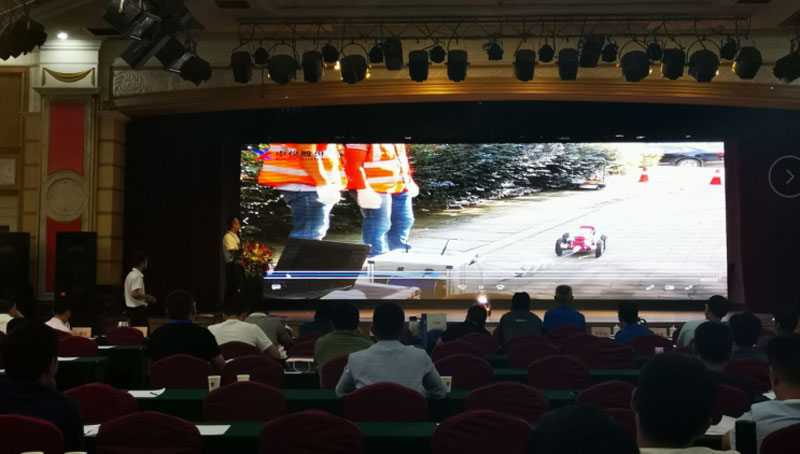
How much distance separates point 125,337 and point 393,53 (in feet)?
16.1

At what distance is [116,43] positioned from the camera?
11.9 meters

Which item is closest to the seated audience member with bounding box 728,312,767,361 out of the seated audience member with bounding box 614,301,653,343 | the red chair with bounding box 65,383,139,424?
the seated audience member with bounding box 614,301,653,343

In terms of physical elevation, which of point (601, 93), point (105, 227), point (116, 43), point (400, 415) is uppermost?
A: point (116, 43)

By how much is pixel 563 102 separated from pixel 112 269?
6.91m

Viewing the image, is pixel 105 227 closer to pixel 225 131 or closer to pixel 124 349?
pixel 225 131

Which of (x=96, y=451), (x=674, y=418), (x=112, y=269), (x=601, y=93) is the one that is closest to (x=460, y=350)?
(x=96, y=451)

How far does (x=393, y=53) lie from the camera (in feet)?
34.2

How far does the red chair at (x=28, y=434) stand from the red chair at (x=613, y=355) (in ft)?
13.1

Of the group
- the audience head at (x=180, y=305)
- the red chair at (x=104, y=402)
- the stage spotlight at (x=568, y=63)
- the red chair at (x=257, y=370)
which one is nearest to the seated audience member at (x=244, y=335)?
the audience head at (x=180, y=305)

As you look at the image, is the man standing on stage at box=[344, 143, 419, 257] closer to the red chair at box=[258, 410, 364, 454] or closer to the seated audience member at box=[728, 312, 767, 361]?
the seated audience member at box=[728, 312, 767, 361]

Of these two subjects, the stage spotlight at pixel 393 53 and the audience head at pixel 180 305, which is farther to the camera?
the stage spotlight at pixel 393 53

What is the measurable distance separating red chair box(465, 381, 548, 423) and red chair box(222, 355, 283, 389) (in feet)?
4.72

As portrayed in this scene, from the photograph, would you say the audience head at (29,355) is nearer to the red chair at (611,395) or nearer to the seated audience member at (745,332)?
the red chair at (611,395)

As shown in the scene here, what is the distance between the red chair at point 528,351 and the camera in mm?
6145
